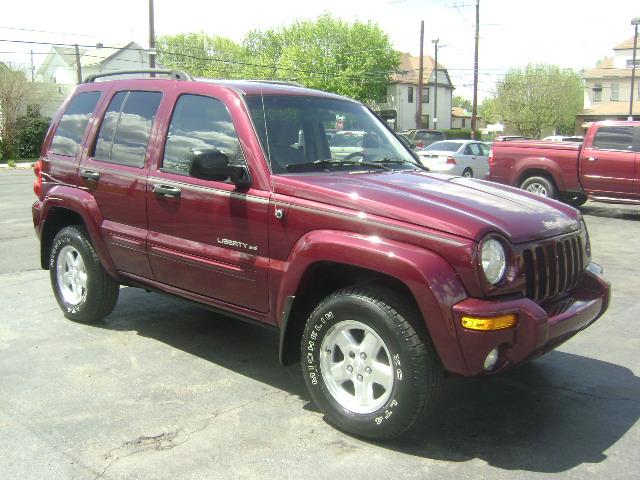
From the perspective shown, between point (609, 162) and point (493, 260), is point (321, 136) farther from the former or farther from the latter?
point (609, 162)

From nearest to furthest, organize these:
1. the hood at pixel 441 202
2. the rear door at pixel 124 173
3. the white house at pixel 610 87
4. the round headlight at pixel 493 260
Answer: the round headlight at pixel 493 260 → the hood at pixel 441 202 → the rear door at pixel 124 173 → the white house at pixel 610 87

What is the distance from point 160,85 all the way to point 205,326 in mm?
2086

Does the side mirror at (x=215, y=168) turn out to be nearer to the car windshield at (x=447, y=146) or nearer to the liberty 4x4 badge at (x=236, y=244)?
the liberty 4x4 badge at (x=236, y=244)

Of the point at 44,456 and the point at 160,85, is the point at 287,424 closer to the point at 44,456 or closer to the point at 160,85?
the point at 44,456

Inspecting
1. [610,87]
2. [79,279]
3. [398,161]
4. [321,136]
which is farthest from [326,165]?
[610,87]

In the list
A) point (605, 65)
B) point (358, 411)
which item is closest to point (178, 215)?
point (358, 411)

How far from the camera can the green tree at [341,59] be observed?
58500mm

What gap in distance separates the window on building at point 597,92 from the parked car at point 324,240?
237 ft

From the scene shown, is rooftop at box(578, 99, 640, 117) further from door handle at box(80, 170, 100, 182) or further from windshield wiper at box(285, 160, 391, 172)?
door handle at box(80, 170, 100, 182)

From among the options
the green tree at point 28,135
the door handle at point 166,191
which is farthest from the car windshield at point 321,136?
the green tree at point 28,135

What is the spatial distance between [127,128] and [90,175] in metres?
0.50

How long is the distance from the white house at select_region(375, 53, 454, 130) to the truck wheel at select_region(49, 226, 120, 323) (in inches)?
2353

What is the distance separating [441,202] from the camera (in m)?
3.61

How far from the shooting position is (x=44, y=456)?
11.3 feet
